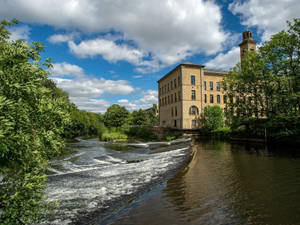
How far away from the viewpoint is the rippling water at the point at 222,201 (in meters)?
4.65

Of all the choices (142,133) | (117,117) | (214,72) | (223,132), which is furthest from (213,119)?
(117,117)

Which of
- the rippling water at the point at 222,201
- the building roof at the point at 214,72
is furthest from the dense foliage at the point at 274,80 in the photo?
the building roof at the point at 214,72

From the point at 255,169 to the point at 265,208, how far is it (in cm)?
478

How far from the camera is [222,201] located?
18.4 ft

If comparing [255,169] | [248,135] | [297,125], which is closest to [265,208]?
[255,169]

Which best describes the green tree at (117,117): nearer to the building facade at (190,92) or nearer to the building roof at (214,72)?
the building facade at (190,92)

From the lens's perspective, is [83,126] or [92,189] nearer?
[92,189]

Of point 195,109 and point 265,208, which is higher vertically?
point 195,109

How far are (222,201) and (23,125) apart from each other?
18.5 ft

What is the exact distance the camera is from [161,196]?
6.24 metres

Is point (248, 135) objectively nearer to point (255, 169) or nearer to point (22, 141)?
point (255, 169)

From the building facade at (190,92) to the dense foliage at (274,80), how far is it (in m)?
15.3

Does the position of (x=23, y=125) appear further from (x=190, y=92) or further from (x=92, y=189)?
(x=190, y=92)

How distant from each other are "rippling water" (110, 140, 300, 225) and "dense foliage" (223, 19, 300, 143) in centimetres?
942
